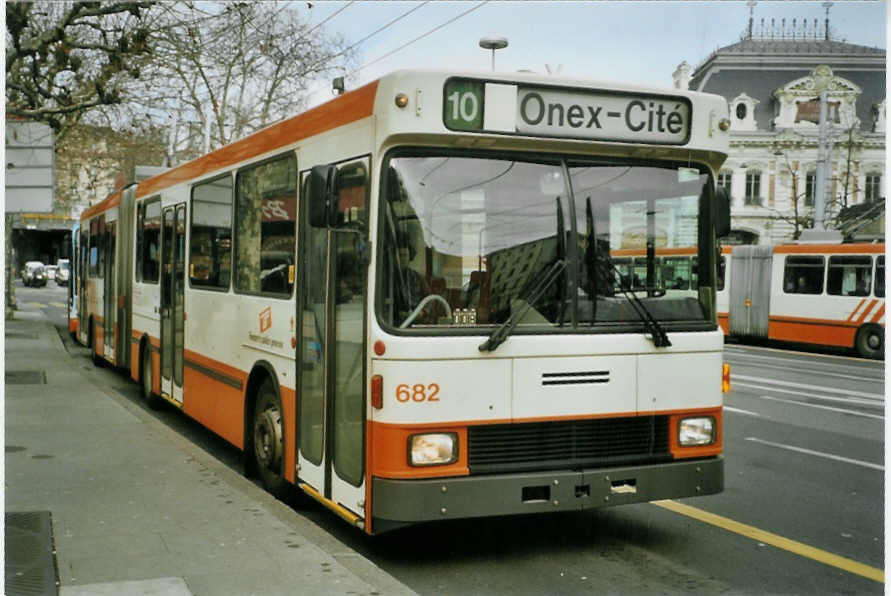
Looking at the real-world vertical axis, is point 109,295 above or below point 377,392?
above

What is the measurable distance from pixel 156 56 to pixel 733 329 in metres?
17.7

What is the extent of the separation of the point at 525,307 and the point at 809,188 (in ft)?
157

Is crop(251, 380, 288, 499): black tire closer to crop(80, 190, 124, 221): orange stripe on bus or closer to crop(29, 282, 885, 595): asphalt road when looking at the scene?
crop(29, 282, 885, 595): asphalt road

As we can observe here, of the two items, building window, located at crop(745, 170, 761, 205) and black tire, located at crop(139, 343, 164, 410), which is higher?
building window, located at crop(745, 170, 761, 205)

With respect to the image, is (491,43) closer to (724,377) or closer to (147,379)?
(724,377)

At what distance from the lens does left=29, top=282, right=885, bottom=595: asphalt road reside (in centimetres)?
583

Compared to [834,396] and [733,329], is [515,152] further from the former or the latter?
[733,329]

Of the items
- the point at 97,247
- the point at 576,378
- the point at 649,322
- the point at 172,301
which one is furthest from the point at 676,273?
the point at 97,247

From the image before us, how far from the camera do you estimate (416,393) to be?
555 centimetres

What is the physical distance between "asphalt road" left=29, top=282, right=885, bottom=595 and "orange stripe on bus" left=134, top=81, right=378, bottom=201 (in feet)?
8.78

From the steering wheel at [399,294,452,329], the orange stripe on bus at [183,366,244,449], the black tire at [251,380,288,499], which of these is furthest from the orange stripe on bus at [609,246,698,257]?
the orange stripe on bus at [183,366,244,449]

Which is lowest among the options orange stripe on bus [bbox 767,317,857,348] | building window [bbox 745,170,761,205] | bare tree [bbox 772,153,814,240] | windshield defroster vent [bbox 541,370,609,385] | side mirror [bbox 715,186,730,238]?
orange stripe on bus [bbox 767,317,857,348]

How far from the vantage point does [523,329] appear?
19.0 feet

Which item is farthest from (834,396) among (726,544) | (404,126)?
(404,126)
